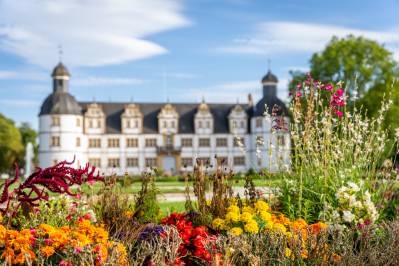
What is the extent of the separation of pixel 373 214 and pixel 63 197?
3.43 m

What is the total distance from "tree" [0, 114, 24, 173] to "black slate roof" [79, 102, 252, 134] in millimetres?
8888

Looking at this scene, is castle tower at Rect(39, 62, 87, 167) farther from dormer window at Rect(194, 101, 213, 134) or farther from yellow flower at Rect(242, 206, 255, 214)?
yellow flower at Rect(242, 206, 255, 214)

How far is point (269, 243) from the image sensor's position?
15.1ft

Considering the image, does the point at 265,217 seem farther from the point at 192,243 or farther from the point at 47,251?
the point at 47,251

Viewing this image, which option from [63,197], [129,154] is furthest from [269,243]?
[129,154]

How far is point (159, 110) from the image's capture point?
→ 5091cm

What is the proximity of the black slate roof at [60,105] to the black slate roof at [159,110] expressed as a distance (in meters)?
1.24

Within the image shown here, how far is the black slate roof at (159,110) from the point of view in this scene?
163 ft

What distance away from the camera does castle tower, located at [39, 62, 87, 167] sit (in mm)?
46625

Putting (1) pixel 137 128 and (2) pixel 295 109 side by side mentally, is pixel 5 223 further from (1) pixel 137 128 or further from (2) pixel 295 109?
(1) pixel 137 128

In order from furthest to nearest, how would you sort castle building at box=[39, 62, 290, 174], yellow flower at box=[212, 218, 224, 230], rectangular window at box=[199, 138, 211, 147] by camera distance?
1. rectangular window at box=[199, 138, 211, 147]
2. castle building at box=[39, 62, 290, 174]
3. yellow flower at box=[212, 218, 224, 230]

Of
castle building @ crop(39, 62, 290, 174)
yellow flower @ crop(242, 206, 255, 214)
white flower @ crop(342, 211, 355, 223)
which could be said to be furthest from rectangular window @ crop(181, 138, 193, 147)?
yellow flower @ crop(242, 206, 255, 214)

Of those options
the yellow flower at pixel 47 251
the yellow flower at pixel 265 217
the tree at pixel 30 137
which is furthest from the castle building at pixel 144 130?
the yellow flower at pixel 47 251

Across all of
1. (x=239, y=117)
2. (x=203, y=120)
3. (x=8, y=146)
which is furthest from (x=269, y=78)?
(x=8, y=146)
